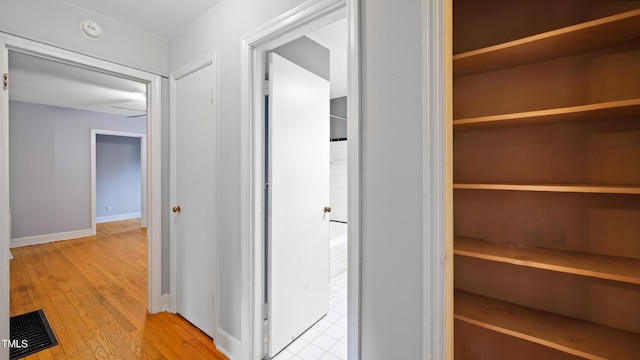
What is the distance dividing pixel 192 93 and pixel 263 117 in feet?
2.73

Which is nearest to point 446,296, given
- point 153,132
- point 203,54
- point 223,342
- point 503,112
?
point 503,112

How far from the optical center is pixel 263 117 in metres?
1.69

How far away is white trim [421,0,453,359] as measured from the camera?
2.94 ft

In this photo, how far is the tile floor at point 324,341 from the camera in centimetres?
176

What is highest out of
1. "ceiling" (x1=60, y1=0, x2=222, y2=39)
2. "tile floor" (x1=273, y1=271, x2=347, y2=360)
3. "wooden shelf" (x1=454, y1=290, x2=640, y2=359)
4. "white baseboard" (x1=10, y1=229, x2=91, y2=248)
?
"ceiling" (x1=60, y1=0, x2=222, y2=39)

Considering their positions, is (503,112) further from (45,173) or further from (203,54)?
(45,173)

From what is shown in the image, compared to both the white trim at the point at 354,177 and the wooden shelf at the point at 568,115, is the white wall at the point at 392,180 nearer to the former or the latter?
the white trim at the point at 354,177

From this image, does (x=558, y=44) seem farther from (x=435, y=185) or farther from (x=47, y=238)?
(x=47, y=238)

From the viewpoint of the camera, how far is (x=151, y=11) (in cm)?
190

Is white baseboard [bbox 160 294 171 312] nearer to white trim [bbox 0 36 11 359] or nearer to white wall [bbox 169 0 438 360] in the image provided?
white trim [bbox 0 36 11 359]

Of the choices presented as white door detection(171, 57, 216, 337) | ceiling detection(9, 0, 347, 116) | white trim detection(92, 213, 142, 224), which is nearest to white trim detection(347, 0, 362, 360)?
ceiling detection(9, 0, 347, 116)

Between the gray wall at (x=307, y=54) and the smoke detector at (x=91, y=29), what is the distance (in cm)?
136

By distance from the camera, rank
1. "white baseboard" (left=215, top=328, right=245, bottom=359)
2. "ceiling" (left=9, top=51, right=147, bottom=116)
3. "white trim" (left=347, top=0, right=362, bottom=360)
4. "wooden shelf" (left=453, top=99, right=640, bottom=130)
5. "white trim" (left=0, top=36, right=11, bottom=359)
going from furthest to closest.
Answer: "ceiling" (left=9, top=51, right=147, bottom=116) → "white baseboard" (left=215, top=328, right=245, bottom=359) → "white trim" (left=0, top=36, right=11, bottom=359) → "white trim" (left=347, top=0, right=362, bottom=360) → "wooden shelf" (left=453, top=99, right=640, bottom=130)

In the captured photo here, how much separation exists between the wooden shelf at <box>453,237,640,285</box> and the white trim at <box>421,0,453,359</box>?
0.71 ft
